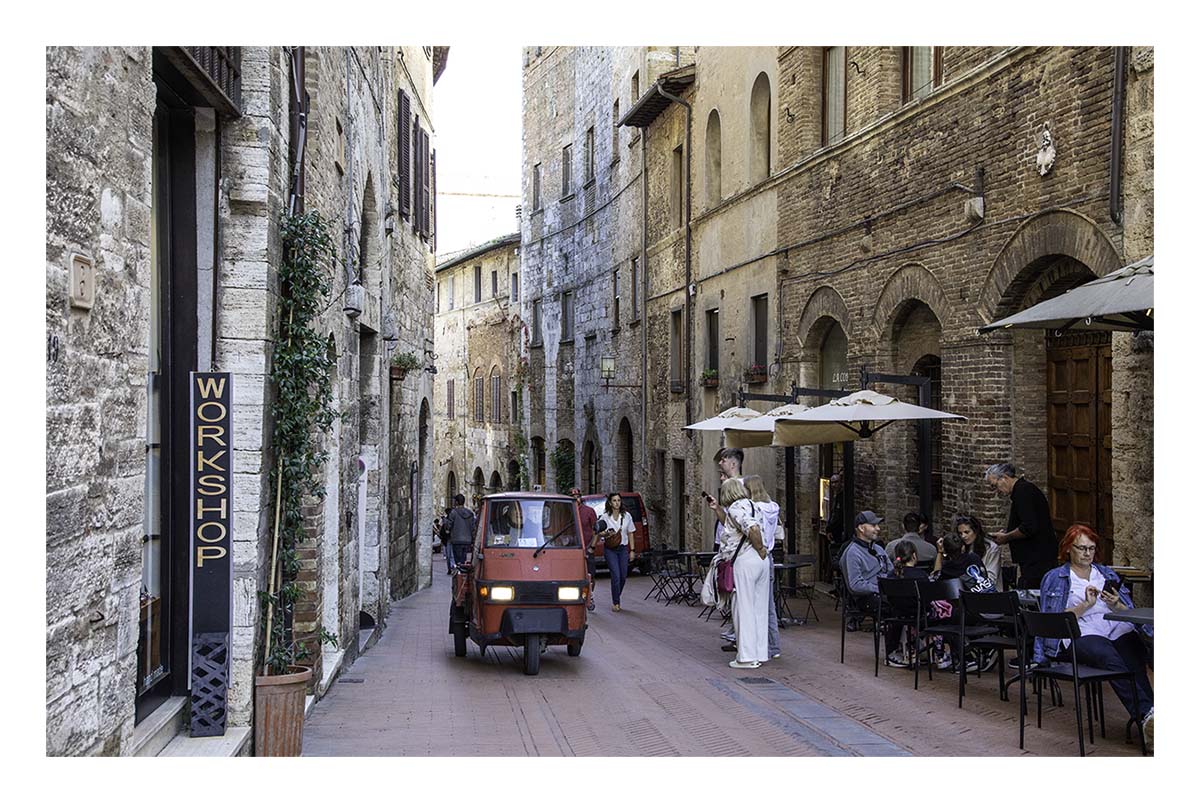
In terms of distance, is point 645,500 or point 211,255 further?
point 645,500

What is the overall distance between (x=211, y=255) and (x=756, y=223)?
535 inches

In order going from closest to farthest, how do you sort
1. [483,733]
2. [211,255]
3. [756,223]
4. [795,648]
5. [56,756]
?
[56,756] < [211,255] < [483,733] < [795,648] < [756,223]

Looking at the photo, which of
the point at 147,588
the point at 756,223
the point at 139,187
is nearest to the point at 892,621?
the point at 147,588

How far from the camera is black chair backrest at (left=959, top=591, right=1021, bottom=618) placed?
831 centimetres

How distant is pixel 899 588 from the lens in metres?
9.86

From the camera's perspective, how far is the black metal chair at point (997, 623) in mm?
8273

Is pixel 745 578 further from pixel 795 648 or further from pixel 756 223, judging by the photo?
pixel 756 223

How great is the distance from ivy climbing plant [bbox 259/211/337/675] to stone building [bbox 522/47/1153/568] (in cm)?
619

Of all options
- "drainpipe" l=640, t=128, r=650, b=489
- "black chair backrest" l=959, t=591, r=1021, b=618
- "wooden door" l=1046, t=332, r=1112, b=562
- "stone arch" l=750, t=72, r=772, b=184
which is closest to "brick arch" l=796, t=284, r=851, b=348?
"stone arch" l=750, t=72, r=772, b=184

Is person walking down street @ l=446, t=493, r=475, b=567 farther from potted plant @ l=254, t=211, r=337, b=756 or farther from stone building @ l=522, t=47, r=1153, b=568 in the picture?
potted plant @ l=254, t=211, r=337, b=756

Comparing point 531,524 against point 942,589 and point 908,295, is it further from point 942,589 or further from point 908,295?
point 908,295

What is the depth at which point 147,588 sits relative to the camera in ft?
22.8

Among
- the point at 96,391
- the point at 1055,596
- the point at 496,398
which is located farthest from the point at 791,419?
the point at 496,398

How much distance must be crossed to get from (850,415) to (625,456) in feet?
58.3
